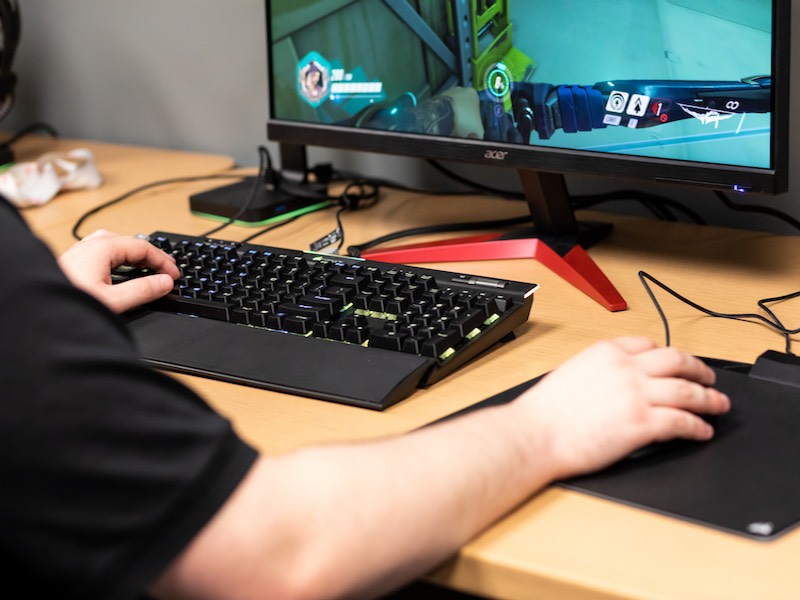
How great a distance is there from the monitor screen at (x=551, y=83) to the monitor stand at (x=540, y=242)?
0.24ft

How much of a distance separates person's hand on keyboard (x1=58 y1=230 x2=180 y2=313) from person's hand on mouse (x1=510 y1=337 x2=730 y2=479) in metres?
0.41

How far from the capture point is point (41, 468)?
50 centimetres

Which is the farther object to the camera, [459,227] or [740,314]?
[459,227]

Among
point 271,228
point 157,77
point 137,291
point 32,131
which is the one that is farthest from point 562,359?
point 32,131

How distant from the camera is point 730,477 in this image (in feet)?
2.16

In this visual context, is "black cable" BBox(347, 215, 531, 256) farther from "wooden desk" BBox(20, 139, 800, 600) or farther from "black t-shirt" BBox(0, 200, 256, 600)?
"black t-shirt" BBox(0, 200, 256, 600)

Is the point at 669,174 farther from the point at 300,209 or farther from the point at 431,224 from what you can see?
the point at 300,209

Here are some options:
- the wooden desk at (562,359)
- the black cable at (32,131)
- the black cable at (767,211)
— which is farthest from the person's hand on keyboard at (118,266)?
the black cable at (32,131)

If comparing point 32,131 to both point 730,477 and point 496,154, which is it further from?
point 730,477

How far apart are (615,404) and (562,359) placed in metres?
0.19

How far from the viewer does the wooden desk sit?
1.90ft

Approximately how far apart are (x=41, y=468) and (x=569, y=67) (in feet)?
2.42

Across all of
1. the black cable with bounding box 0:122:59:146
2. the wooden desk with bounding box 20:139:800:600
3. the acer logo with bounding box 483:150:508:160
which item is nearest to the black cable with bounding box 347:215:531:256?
the wooden desk with bounding box 20:139:800:600

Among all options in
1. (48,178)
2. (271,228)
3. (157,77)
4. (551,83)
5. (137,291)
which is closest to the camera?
(137,291)
